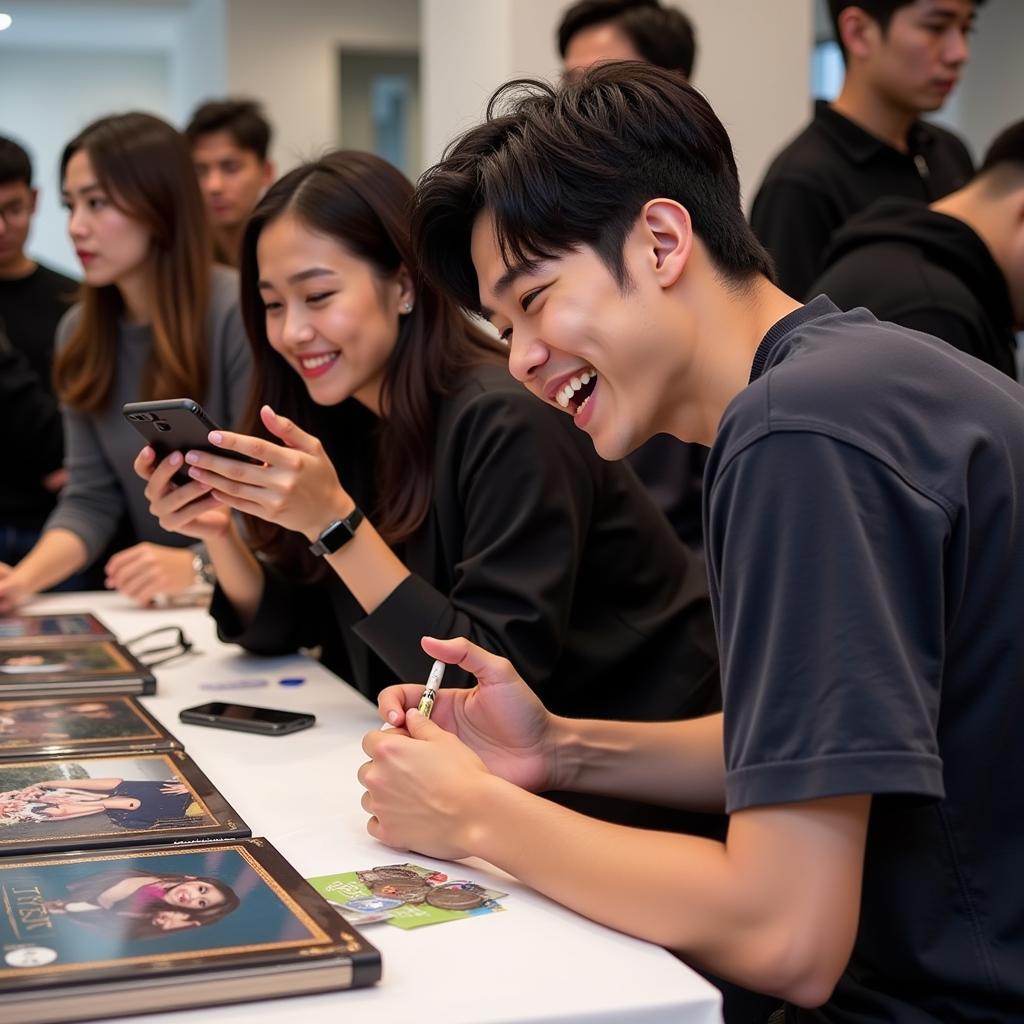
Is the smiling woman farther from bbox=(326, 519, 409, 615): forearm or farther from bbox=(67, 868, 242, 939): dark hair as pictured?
bbox=(67, 868, 242, 939): dark hair

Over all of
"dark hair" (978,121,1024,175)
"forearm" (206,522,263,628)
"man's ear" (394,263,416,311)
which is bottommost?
"forearm" (206,522,263,628)

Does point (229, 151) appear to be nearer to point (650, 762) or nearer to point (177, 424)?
point (177, 424)

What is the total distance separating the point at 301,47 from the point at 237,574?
6756 mm

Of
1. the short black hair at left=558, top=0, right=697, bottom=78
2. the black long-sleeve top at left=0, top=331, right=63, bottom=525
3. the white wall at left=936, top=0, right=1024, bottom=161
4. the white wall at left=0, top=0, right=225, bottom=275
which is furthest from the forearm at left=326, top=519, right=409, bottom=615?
the white wall at left=0, top=0, right=225, bottom=275

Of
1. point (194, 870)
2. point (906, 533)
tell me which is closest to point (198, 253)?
point (194, 870)

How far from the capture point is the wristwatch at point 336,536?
1.68 meters

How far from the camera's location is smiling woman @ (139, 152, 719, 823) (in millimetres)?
1683

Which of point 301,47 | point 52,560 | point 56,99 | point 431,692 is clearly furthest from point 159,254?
point 56,99

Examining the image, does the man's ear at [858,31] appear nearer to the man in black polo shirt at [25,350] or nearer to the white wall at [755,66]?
the white wall at [755,66]

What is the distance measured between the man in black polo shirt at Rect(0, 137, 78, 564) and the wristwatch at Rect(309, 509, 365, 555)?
1.91 metres

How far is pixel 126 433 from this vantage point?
2.82m

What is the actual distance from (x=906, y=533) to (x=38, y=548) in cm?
203

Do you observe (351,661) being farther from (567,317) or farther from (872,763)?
(872,763)

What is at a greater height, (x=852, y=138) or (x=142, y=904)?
(x=852, y=138)
